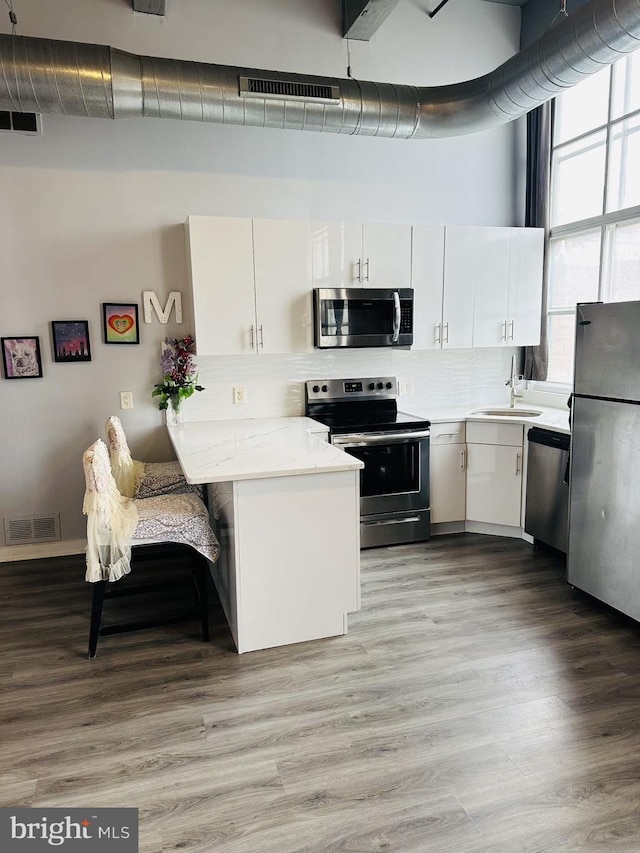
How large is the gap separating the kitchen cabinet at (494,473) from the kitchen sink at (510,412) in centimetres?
29

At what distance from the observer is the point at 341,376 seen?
4652 mm

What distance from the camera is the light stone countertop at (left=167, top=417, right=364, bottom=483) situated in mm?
2717

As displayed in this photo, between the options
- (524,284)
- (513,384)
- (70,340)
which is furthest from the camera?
(513,384)

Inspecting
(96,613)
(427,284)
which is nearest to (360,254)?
(427,284)

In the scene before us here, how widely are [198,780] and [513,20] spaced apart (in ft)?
18.5

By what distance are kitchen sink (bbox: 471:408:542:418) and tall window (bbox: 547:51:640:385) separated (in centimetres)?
37

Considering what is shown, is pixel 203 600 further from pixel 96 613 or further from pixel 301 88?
pixel 301 88

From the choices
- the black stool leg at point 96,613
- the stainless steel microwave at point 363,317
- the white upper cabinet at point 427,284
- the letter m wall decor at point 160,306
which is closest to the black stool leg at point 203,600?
the black stool leg at point 96,613

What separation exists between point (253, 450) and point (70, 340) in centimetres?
175

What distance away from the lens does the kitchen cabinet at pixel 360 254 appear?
4152 millimetres

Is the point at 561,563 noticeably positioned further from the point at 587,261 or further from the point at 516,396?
the point at 587,261

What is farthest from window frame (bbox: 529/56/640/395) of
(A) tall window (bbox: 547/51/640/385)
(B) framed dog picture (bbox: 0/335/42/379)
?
(B) framed dog picture (bbox: 0/335/42/379)

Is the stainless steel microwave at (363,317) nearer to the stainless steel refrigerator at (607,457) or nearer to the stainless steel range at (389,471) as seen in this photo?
the stainless steel range at (389,471)

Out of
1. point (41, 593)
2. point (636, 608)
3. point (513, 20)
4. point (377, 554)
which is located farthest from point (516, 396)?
point (41, 593)
